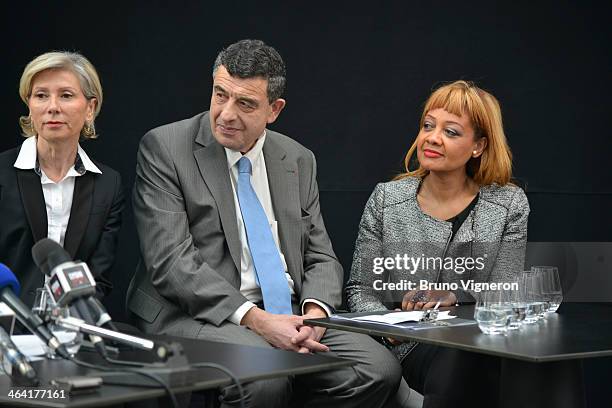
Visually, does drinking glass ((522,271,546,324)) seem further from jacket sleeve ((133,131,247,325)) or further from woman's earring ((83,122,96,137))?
woman's earring ((83,122,96,137))

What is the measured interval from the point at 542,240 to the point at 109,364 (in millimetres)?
3308

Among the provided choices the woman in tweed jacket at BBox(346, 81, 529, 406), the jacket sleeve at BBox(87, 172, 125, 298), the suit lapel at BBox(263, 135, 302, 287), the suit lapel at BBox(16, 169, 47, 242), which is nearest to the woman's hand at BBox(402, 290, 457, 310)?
the woman in tweed jacket at BBox(346, 81, 529, 406)

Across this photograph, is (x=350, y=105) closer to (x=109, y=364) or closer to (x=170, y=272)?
(x=170, y=272)

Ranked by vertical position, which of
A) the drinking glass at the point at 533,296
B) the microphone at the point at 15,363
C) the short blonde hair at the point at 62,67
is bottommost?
the drinking glass at the point at 533,296

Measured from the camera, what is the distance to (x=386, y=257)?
4379 millimetres

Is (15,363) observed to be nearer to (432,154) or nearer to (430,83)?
(432,154)

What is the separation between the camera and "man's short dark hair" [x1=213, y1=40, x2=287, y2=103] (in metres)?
3.99

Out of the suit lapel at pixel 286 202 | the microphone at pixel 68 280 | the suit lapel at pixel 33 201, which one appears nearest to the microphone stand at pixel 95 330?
the microphone at pixel 68 280

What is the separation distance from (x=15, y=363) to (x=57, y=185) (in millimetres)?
1718

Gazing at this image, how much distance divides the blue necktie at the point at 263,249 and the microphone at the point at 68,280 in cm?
150

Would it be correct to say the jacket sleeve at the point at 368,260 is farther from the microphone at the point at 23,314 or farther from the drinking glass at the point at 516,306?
the microphone at the point at 23,314

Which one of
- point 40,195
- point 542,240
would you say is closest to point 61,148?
point 40,195

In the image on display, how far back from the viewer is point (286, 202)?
4211mm

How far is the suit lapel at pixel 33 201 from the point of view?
12.9 feet
